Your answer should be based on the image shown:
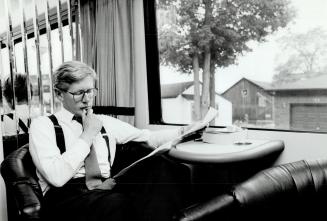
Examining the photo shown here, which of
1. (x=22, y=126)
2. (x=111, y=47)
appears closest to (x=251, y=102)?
(x=111, y=47)

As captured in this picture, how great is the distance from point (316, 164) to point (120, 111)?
245 cm

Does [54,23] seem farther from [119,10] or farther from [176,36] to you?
[176,36]

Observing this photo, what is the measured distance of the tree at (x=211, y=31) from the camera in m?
2.77

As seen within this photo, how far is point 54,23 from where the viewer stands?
3.46 m

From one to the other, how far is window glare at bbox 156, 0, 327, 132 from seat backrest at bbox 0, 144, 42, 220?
1.86 meters

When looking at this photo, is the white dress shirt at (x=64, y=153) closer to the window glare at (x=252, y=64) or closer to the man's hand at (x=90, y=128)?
the man's hand at (x=90, y=128)

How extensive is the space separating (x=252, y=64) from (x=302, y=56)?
416 millimetres

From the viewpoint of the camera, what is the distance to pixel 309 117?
2580 millimetres

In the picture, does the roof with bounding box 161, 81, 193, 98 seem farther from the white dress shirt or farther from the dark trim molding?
the white dress shirt

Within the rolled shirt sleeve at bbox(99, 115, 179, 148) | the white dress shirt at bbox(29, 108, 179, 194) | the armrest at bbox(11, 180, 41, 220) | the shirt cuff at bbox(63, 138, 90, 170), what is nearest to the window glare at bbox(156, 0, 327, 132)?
the rolled shirt sleeve at bbox(99, 115, 179, 148)

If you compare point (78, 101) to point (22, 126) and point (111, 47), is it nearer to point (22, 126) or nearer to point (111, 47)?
point (22, 126)

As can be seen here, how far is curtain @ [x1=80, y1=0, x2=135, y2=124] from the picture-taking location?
11.9 feet

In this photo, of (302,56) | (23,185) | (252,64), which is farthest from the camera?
(252,64)

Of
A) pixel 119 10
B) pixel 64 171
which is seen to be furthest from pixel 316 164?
pixel 119 10
